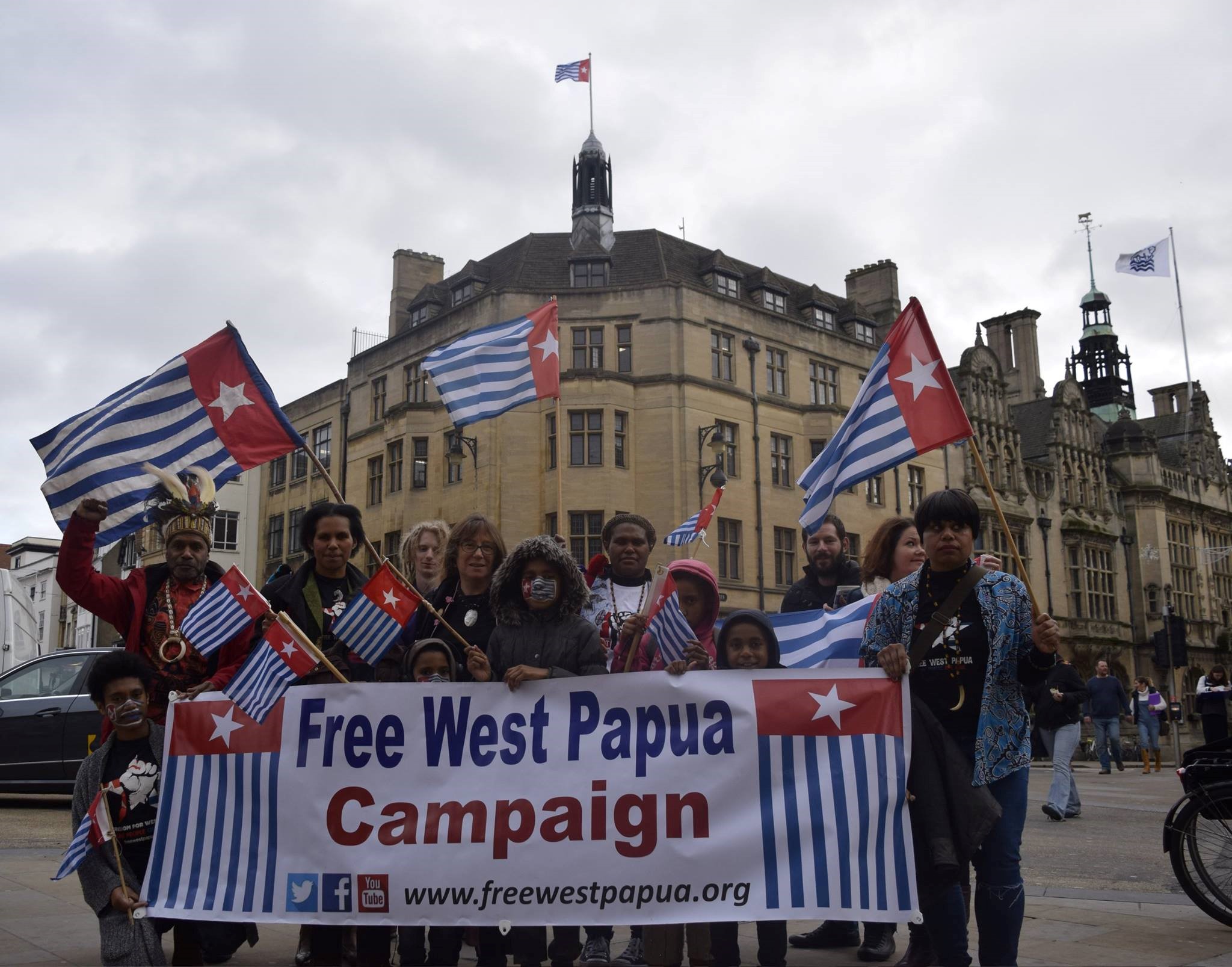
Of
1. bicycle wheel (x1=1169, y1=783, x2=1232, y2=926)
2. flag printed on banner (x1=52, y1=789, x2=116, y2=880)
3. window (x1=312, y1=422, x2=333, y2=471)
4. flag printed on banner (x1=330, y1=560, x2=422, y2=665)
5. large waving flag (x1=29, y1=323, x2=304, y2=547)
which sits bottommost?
bicycle wheel (x1=1169, y1=783, x2=1232, y2=926)

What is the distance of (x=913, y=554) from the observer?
21.0 ft

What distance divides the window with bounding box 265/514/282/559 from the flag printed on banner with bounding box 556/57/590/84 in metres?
20.9

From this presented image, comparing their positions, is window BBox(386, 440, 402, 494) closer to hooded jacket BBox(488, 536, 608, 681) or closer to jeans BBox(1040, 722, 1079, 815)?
jeans BBox(1040, 722, 1079, 815)

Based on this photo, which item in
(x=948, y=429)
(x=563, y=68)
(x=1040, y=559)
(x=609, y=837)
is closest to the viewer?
(x=609, y=837)

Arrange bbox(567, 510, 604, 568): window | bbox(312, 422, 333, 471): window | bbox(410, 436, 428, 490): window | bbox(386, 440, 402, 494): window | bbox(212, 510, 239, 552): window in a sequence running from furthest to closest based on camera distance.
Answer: bbox(212, 510, 239, 552): window
bbox(312, 422, 333, 471): window
bbox(386, 440, 402, 494): window
bbox(410, 436, 428, 490): window
bbox(567, 510, 604, 568): window

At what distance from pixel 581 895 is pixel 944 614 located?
199 centimetres

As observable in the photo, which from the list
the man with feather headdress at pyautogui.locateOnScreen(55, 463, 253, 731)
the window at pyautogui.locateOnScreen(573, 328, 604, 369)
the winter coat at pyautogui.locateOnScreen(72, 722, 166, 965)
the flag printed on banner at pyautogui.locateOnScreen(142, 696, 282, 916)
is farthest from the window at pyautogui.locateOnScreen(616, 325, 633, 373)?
the winter coat at pyautogui.locateOnScreen(72, 722, 166, 965)

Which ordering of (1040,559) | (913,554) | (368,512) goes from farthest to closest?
(1040,559) < (368,512) < (913,554)

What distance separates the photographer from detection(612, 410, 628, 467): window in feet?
114

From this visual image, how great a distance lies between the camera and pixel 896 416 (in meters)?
6.19

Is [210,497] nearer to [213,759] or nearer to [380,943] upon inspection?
[213,759]

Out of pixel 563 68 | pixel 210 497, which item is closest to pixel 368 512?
pixel 563 68

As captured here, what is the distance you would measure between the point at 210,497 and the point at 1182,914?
6.16m

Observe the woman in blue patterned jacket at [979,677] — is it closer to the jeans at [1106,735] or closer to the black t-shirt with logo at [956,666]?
the black t-shirt with logo at [956,666]
